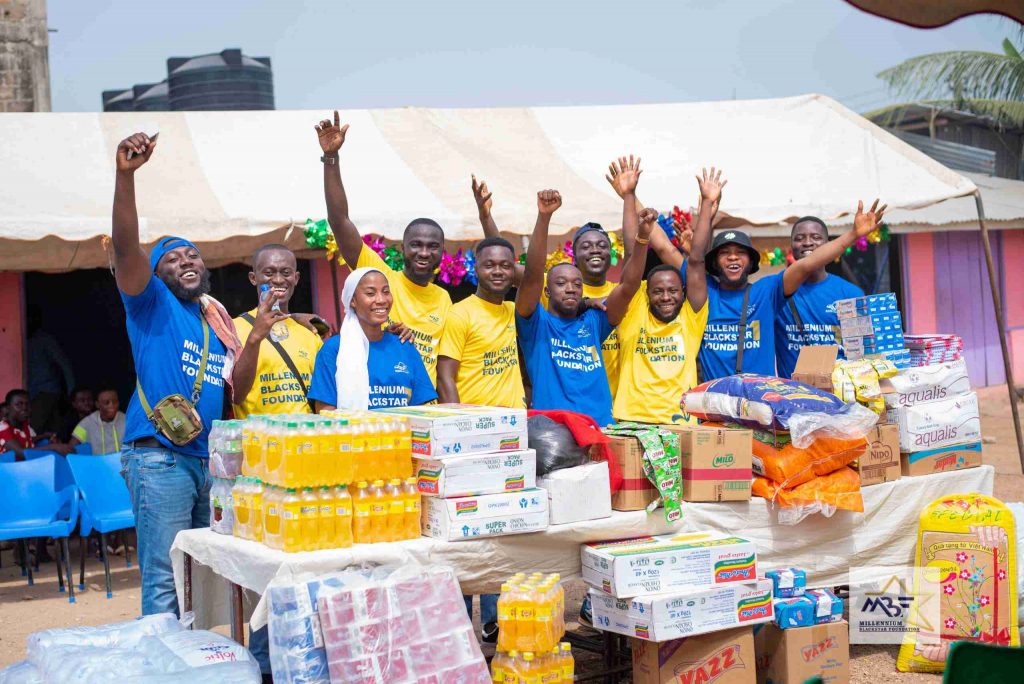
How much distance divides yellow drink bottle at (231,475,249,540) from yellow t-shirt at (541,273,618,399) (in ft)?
6.81

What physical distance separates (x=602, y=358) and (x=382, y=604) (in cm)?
213

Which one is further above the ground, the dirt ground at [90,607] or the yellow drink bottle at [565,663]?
the yellow drink bottle at [565,663]

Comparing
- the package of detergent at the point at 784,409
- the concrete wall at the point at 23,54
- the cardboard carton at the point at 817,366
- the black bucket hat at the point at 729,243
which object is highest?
the concrete wall at the point at 23,54

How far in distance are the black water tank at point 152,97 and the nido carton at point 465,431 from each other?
43.6 ft

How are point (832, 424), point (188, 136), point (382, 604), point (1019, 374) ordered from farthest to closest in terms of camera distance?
1. point (1019, 374)
2. point (188, 136)
3. point (832, 424)
4. point (382, 604)

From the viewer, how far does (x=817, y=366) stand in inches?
210


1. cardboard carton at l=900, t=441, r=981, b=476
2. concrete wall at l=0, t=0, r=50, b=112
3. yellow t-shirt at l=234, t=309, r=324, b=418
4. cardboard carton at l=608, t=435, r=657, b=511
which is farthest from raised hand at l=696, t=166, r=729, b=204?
concrete wall at l=0, t=0, r=50, b=112

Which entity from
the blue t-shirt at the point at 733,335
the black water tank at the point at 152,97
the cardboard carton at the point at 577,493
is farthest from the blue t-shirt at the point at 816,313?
the black water tank at the point at 152,97

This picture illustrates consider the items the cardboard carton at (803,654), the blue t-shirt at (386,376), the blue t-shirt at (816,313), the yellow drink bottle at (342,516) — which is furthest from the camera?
the blue t-shirt at (816,313)

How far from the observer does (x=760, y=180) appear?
9.33 meters

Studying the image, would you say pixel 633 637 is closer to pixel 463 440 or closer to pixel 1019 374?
pixel 463 440

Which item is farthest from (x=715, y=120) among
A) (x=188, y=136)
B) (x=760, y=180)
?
(x=188, y=136)

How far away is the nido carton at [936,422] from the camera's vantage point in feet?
17.7

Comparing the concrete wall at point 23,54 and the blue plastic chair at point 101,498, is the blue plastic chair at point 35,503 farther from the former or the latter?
the concrete wall at point 23,54
